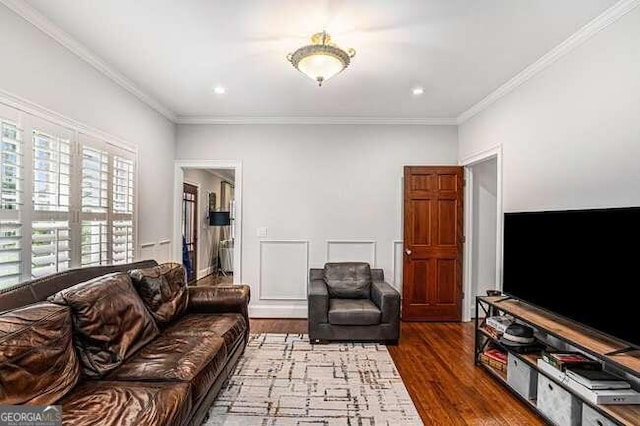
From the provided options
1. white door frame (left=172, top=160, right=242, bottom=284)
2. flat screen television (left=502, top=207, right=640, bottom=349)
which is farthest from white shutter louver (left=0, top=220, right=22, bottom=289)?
flat screen television (left=502, top=207, right=640, bottom=349)

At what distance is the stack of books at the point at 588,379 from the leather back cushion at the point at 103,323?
2.74m

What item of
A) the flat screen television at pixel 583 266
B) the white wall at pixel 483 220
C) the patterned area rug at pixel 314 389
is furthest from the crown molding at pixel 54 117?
the white wall at pixel 483 220

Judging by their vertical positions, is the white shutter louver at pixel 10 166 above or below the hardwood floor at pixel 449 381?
above

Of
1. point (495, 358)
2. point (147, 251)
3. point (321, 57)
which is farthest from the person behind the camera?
point (147, 251)

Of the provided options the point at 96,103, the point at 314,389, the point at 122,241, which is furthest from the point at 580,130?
the point at 122,241

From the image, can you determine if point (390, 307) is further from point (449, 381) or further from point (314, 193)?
point (314, 193)

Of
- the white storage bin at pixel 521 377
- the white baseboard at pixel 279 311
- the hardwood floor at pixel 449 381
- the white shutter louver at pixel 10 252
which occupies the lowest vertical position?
the hardwood floor at pixel 449 381

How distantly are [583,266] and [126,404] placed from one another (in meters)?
2.76

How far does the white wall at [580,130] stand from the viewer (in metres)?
2.26

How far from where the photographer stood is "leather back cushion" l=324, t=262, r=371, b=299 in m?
4.49

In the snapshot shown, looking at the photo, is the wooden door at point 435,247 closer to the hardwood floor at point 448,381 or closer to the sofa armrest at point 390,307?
the hardwood floor at point 448,381

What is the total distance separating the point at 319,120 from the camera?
5020 millimetres

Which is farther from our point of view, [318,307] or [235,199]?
[235,199]

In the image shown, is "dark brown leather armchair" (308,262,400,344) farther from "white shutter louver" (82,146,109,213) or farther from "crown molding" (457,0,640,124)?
"crown molding" (457,0,640,124)
